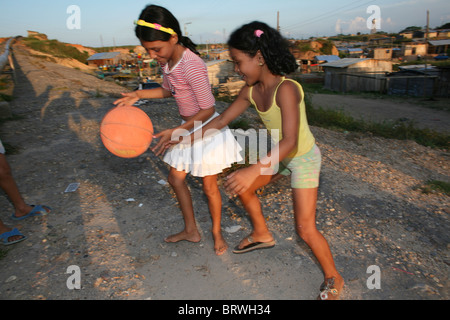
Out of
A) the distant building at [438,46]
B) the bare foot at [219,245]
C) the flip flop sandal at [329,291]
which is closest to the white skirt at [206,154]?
the bare foot at [219,245]

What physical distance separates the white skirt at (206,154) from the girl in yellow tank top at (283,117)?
361 millimetres

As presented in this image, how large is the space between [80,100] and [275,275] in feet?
27.0

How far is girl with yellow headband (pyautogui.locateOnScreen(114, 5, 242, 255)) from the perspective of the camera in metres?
2.07

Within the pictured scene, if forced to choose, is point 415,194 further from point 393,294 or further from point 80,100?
point 80,100

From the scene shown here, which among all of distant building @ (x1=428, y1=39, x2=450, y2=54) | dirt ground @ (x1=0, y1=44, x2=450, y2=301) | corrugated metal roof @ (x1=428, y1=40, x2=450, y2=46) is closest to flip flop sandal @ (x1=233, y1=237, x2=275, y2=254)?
dirt ground @ (x1=0, y1=44, x2=450, y2=301)

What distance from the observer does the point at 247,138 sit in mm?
5336

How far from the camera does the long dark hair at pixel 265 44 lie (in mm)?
1839

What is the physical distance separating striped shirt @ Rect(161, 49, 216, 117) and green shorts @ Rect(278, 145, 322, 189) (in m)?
0.77

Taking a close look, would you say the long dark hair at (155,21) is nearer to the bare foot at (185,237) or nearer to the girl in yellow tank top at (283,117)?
the girl in yellow tank top at (283,117)

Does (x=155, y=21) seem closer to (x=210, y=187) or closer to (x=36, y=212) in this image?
(x=210, y=187)

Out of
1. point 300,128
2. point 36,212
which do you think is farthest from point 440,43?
point 36,212

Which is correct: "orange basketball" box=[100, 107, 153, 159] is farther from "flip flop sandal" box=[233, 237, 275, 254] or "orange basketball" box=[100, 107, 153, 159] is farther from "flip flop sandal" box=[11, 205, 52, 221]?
"flip flop sandal" box=[11, 205, 52, 221]

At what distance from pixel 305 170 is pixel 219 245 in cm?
109

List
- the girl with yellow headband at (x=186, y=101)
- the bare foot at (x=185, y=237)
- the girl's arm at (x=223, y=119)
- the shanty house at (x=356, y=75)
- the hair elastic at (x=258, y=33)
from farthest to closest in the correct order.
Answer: the shanty house at (x=356, y=75)
the bare foot at (x=185, y=237)
the girl's arm at (x=223, y=119)
the girl with yellow headband at (x=186, y=101)
the hair elastic at (x=258, y=33)
